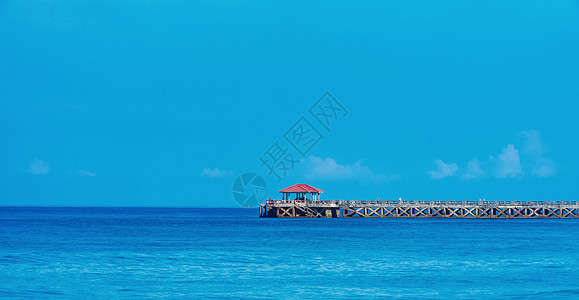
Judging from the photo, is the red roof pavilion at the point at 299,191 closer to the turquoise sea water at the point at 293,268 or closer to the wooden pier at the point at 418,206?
the wooden pier at the point at 418,206

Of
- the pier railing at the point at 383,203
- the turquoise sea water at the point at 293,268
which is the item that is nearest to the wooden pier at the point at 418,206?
the pier railing at the point at 383,203

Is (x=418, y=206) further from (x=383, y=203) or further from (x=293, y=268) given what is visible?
(x=293, y=268)

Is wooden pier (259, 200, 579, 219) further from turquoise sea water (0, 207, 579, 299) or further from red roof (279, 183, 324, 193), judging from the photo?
turquoise sea water (0, 207, 579, 299)

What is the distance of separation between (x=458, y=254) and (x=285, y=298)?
55.7 feet

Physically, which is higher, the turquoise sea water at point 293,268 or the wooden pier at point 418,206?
the wooden pier at point 418,206

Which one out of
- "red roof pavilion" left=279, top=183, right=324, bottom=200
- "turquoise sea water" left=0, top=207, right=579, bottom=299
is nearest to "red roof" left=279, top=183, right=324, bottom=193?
"red roof pavilion" left=279, top=183, right=324, bottom=200

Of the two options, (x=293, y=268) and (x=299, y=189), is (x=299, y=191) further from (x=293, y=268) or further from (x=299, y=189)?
(x=293, y=268)

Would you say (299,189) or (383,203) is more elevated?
(299,189)

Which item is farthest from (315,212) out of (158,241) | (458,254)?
(458,254)

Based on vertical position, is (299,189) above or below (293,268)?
above

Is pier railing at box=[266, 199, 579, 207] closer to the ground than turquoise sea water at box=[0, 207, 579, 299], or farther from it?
farther from it

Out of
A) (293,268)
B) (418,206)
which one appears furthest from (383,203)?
(293,268)

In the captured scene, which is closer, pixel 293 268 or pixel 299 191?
pixel 293 268

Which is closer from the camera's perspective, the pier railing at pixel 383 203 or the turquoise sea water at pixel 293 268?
the turquoise sea water at pixel 293 268
